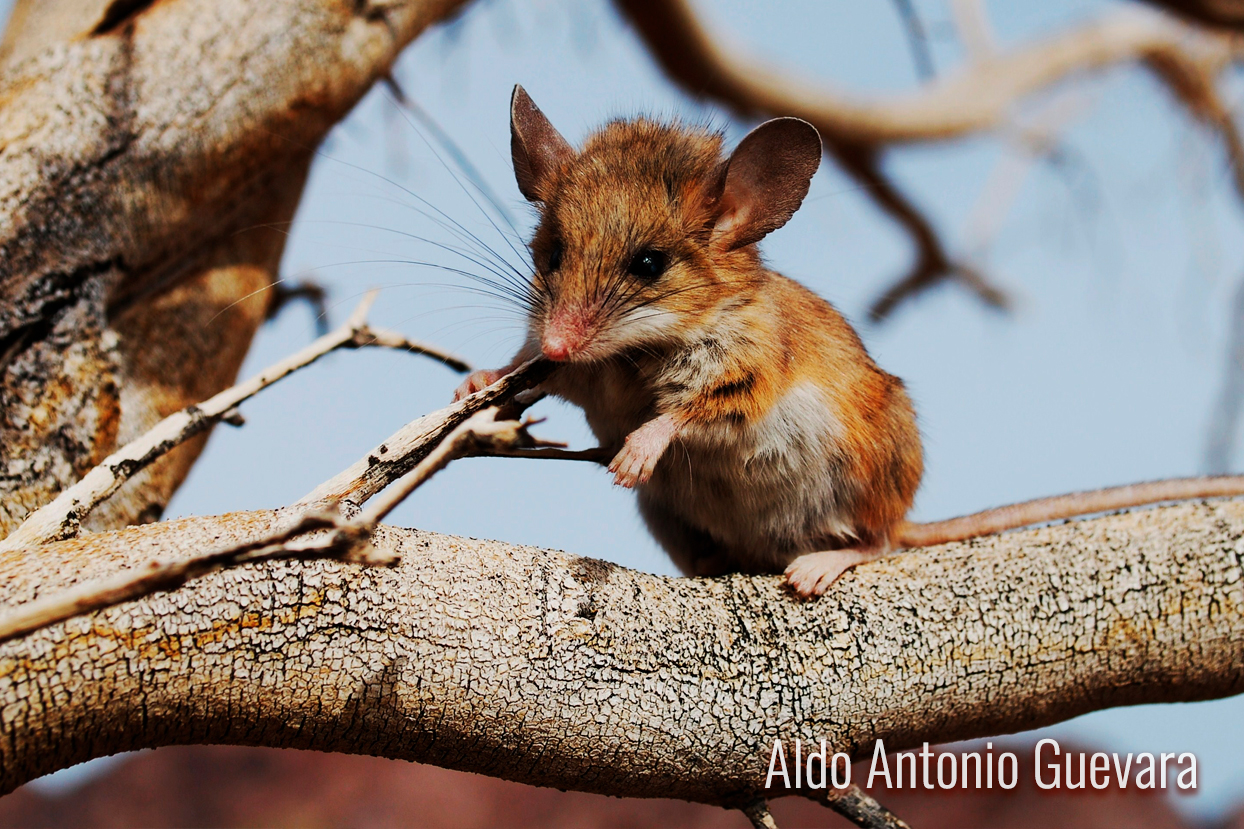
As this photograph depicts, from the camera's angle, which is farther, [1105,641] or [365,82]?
[365,82]

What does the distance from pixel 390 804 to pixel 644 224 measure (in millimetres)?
6250

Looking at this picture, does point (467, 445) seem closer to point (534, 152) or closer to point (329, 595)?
point (329, 595)

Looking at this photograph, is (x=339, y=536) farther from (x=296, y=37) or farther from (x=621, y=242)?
(x=296, y=37)

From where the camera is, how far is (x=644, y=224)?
8.93 ft

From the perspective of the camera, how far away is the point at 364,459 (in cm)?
216

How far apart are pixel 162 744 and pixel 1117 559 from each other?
2.31 meters

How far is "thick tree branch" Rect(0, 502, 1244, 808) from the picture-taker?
184 centimetres

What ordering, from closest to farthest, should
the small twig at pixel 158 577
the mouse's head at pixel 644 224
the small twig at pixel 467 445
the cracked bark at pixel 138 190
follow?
the small twig at pixel 158 577 → the small twig at pixel 467 445 → the mouse's head at pixel 644 224 → the cracked bark at pixel 138 190

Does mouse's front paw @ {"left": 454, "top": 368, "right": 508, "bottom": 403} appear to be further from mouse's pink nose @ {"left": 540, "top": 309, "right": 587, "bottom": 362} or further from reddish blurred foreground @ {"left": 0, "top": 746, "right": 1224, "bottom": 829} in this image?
reddish blurred foreground @ {"left": 0, "top": 746, "right": 1224, "bottom": 829}

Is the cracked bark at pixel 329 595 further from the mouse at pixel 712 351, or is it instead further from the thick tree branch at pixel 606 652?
the mouse at pixel 712 351

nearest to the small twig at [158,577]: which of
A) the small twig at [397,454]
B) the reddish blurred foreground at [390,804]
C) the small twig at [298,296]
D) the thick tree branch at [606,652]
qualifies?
the thick tree branch at [606,652]

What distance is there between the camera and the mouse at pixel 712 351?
267 centimetres

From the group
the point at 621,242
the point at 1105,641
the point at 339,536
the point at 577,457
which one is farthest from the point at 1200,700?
the point at 339,536

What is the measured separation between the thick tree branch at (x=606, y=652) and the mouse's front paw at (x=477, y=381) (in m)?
0.66
